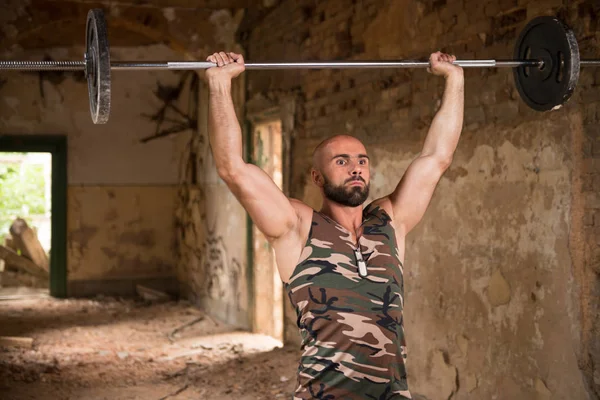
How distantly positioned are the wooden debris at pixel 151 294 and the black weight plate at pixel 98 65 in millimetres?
7214

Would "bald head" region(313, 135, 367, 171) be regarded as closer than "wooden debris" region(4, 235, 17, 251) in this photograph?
Yes

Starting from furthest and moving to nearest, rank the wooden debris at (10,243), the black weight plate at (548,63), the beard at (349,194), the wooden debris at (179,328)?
the wooden debris at (10,243), the wooden debris at (179,328), the black weight plate at (548,63), the beard at (349,194)

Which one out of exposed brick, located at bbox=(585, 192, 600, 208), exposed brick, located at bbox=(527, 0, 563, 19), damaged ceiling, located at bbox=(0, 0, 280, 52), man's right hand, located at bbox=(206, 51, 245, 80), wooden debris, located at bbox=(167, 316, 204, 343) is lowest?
wooden debris, located at bbox=(167, 316, 204, 343)

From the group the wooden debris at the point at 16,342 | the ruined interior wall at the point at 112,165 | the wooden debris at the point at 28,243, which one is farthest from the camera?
the wooden debris at the point at 28,243

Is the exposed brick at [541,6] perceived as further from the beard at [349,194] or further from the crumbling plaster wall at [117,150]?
the crumbling plaster wall at [117,150]

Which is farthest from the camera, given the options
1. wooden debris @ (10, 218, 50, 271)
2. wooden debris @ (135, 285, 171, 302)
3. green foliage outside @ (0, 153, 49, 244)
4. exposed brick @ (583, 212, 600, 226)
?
green foliage outside @ (0, 153, 49, 244)

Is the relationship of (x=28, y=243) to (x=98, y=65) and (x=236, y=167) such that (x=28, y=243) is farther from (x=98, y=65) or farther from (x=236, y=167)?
(x=236, y=167)

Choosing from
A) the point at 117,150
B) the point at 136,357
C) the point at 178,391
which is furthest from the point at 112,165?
the point at 178,391

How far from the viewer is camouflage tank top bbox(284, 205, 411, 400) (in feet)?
7.53

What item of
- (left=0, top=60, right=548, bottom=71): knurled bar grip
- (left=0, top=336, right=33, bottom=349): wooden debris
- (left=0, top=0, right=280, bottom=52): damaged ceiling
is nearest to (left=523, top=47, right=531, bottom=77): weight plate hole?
(left=0, top=60, right=548, bottom=71): knurled bar grip

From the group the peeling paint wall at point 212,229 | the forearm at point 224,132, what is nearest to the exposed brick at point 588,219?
the forearm at point 224,132

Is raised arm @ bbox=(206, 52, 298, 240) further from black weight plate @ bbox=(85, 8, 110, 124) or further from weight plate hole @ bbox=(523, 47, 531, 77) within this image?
weight plate hole @ bbox=(523, 47, 531, 77)

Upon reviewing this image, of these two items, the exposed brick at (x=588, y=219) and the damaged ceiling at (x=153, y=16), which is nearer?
the exposed brick at (x=588, y=219)

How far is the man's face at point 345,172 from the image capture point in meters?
2.60
